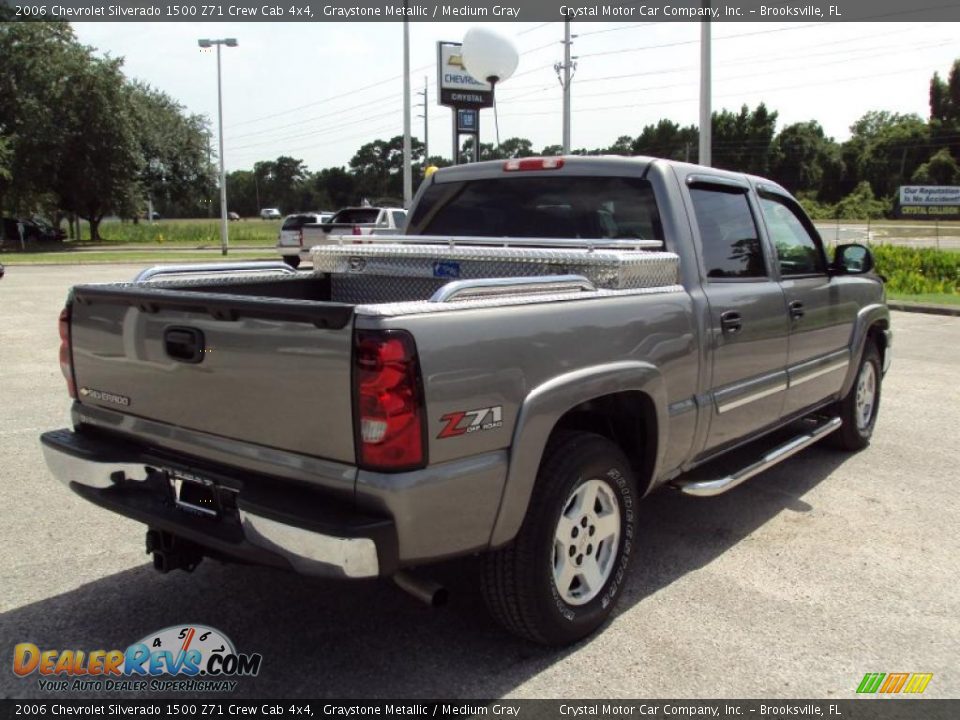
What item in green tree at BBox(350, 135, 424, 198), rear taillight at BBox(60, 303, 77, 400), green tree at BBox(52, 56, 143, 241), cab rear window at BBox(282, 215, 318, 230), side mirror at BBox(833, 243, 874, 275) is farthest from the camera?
green tree at BBox(350, 135, 424, 198)

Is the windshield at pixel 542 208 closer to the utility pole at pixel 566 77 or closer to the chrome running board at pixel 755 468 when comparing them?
the chrome running board at pixel 755 468

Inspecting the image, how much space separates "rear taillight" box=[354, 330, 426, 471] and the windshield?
6.37 ft

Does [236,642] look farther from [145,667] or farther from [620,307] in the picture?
[620,307]

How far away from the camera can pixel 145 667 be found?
3.09 meters

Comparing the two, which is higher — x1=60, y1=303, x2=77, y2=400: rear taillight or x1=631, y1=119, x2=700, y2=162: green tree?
x1=631, y1=119, x2=700, y2=162: green tree

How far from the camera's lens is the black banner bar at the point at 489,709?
2.79 meters

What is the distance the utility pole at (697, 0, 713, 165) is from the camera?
17.0 meters

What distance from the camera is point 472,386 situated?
2.65 meters

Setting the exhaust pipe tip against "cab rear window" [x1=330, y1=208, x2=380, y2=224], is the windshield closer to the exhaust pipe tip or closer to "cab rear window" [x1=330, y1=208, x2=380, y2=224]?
the exhaust pipe tip

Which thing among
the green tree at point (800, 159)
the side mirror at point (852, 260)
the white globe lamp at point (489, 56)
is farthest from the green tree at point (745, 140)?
the side mirror at point (852, 260)

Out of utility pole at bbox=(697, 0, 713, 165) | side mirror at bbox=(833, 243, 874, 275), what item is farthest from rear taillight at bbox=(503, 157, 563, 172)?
utility pole at bbox=(697, 0, 713, 165)

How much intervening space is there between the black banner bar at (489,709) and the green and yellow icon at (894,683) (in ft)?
0.30

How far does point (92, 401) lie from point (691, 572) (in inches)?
109

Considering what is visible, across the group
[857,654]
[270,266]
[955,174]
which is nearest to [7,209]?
[270,266]
